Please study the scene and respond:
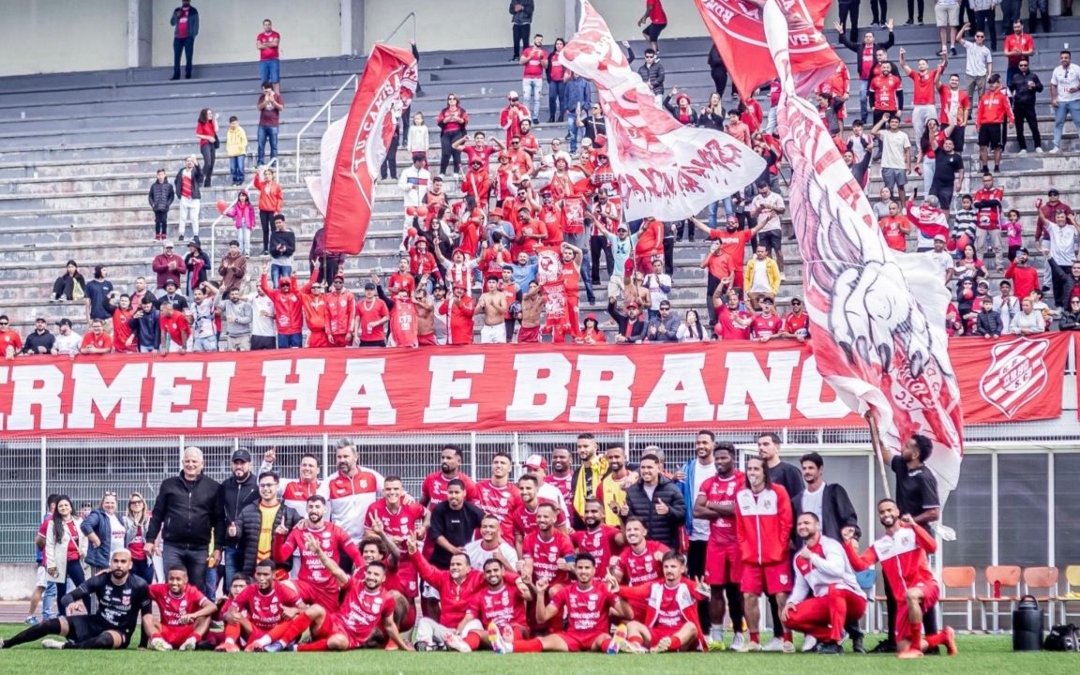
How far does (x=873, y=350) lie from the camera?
15.1 meters

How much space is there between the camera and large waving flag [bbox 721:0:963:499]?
1510cm

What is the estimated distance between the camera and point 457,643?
1600 centimetres

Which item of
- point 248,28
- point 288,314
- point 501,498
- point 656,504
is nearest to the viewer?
point 656,504

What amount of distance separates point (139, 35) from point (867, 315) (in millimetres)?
27721

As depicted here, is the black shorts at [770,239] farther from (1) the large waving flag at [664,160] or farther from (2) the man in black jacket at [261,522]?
(2) the man in black jacket at [261,522]

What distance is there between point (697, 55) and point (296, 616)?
805 inches

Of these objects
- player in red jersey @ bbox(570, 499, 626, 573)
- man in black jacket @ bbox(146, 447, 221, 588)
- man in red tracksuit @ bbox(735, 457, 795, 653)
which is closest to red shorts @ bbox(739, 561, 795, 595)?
man in red tracksuit @ bbox(735, 457, 795, 653)

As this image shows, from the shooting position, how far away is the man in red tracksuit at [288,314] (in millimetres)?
24484

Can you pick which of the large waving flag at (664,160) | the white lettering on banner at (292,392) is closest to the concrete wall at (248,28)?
the white lettering on banner at (292,392)

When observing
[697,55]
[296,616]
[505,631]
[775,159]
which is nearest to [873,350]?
[505,631]

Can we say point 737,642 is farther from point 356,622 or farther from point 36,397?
point 36,397

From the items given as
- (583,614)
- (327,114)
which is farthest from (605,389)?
(327,114)

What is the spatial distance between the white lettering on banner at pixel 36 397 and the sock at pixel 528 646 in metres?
9.55

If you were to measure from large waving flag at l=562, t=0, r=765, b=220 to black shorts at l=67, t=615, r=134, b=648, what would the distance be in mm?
7027
